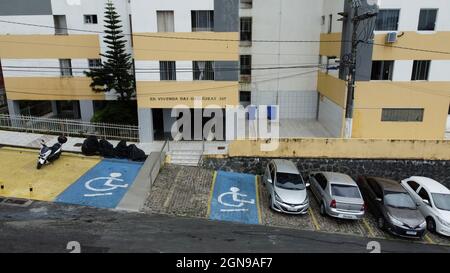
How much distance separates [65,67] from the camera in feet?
78.8

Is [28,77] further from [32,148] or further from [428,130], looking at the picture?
[428,130]

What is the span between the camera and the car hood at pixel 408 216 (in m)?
13.5

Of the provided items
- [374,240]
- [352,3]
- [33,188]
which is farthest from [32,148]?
[352,3]

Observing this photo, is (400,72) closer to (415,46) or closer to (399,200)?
(415,46)

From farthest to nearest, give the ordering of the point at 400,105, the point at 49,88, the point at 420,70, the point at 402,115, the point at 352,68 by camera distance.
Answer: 1. the point at 49,88
2. the point at 402,115
3. the point at 400,105
4. the point at 420,70
5. the point at 352,68

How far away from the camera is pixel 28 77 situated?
23.9 metres

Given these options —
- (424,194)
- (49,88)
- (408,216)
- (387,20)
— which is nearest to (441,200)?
(424,194)

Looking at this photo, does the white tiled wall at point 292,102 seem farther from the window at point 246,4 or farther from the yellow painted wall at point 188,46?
the yellow painted wall at point 188,46

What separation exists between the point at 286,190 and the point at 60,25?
18760mm

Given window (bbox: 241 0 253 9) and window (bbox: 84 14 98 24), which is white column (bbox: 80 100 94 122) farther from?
window (bbox: 241 0 253 9)

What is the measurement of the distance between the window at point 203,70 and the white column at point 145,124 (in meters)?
3.46

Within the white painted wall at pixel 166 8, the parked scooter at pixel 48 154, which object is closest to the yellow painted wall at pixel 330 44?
the white painted wall at pixel 166 8

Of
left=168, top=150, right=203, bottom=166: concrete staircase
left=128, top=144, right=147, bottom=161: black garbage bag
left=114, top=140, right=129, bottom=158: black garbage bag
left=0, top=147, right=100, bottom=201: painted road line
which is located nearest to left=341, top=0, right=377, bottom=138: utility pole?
left=168, top=150, right=203, bottom=166: concrete staircase

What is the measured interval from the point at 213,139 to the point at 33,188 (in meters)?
10.2
